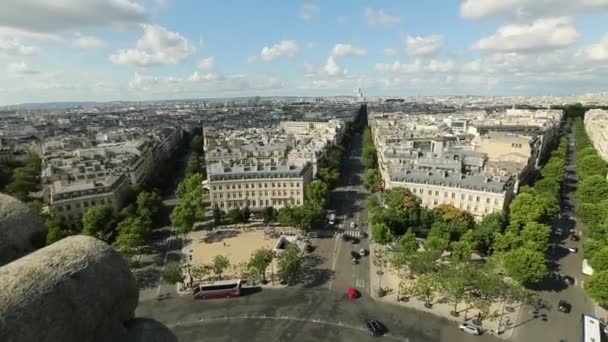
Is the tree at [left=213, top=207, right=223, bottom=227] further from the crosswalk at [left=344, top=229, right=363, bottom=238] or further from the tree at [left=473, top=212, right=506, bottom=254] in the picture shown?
the tree at [left=473, top=212, right=506, bottom=254]

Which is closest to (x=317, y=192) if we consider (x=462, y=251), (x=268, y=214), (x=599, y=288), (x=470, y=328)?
(x=268, y=214)

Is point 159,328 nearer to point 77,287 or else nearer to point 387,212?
point 77,287

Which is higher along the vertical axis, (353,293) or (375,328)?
(353,293)

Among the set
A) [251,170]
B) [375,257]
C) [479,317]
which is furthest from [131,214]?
[479,317]

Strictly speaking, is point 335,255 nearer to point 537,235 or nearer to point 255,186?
point 255,186

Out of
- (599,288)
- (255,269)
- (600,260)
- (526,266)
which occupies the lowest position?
(255,269)

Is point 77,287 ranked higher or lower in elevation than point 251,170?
higher

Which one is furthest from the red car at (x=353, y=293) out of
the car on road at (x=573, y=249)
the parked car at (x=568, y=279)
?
the car on road at (x=573, y=249)
